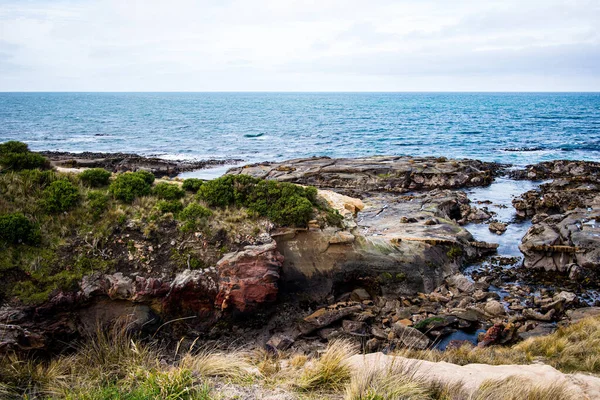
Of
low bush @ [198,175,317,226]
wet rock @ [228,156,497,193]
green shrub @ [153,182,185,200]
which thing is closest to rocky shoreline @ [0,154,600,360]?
low bush @ [198,175,317,226]

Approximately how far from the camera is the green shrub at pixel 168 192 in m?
17.5

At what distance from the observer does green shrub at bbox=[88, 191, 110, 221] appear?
52.3 feet

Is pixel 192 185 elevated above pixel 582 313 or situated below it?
above

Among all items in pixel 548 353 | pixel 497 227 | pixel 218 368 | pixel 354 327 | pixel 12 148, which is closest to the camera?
pixel 218 368

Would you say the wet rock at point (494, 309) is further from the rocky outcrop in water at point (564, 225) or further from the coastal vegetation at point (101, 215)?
the coastal vegetation at point (101, 215)

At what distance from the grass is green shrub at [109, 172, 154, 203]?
40.1 feet

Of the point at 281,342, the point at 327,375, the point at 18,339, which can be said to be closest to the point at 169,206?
the point at 18,339

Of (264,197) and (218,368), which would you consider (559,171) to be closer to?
(264,197)

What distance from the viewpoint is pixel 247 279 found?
49.4 ft

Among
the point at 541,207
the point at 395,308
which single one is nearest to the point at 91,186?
the point at 395,308

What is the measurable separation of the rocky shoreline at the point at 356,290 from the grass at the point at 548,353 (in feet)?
5.58

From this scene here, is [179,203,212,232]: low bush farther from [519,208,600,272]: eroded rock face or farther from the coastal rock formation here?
the coastal rock formation

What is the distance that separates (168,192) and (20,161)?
21.9ft

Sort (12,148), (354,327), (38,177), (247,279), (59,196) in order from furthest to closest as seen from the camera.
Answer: (12,148) < (38,177) < (59,196) < (247,279) < (354,327)
